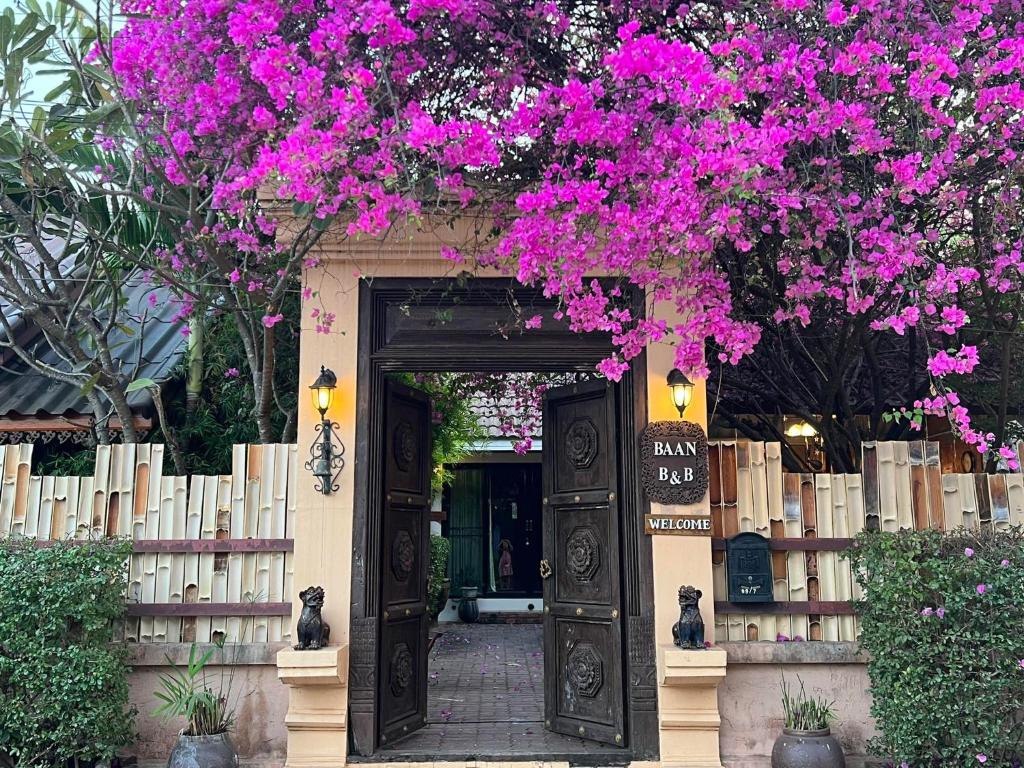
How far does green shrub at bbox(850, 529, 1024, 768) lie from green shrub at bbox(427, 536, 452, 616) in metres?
8.04

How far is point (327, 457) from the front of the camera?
6.02 meters

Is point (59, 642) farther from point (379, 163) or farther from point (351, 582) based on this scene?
point (379, 163)

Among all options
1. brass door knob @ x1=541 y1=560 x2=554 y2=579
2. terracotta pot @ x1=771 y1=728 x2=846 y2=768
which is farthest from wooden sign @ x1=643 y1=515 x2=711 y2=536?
terracotta pot @ x1=771 y1=728 x2=846 y2=768

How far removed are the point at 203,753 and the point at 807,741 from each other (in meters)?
3.73

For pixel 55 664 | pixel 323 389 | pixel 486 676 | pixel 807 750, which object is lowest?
pixel 486 676

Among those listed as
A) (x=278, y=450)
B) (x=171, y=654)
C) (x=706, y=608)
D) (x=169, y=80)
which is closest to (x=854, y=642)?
(x=706, y=608)

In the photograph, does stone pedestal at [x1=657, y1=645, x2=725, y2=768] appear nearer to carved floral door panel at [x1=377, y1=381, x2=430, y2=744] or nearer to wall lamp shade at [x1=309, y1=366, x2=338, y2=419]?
carved floral door panel at [x1=377, y1=381, x2=430, y2=744]

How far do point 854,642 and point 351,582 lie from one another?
3.53 meters

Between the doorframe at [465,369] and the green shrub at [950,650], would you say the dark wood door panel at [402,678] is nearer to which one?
the doorframe at [465,369]

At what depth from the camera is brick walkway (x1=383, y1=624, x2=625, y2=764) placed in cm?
600

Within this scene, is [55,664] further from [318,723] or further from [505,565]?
[505,565]

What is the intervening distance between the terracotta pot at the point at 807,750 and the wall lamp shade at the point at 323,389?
3.73m

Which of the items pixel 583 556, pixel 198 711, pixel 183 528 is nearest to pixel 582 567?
pixel 583 556

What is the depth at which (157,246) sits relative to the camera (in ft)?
25.4
